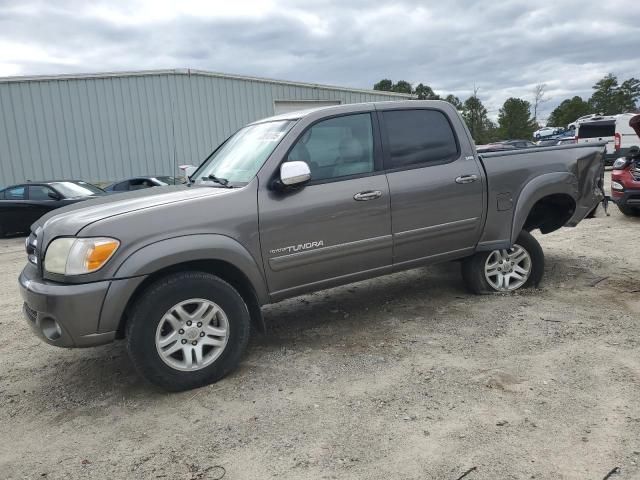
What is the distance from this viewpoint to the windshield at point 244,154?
394 centimetres

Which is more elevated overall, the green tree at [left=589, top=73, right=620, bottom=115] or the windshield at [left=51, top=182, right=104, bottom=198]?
the green tree at [left=589, top=73, right=620, bottom=115]

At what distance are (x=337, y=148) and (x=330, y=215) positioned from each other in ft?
1.92

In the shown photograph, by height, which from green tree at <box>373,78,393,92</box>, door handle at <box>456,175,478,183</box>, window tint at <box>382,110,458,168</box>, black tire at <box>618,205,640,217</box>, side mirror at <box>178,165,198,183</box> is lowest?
black tire at <box>618,205,640,217</box>

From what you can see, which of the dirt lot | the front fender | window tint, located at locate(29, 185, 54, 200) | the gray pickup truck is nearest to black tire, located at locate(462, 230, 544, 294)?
the gray pickup truck

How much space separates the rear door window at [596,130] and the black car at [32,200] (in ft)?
68.0

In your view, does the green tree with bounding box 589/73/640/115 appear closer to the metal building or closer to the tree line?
the tree line

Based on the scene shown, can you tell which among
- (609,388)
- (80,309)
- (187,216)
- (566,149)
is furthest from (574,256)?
(80,309)

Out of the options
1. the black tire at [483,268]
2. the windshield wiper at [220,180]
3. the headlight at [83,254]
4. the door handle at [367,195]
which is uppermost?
the windshield wiper at [220,180]

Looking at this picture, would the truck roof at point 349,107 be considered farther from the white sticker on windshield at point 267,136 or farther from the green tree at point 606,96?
the green tree at point 606,96

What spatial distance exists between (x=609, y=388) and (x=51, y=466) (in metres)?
3.24

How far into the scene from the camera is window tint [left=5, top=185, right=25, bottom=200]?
12227 millimetres

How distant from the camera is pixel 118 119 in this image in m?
17.9

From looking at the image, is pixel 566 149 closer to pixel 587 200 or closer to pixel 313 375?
pixel 587 200

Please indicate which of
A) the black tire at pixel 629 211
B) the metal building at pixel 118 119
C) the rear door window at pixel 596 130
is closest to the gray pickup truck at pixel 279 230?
the black tire at pixel 629 211
